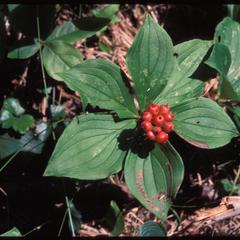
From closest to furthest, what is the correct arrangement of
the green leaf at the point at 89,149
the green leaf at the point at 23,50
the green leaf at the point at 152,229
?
the green leaf at the point at 89,149
the green leaf at the point at 152,229
the green leaf at the point at 23,50

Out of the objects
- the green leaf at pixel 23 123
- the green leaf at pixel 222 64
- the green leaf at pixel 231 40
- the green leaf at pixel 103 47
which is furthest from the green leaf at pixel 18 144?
the green leaf at pixel 231 40

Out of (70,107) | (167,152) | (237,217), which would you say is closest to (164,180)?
(167,152)

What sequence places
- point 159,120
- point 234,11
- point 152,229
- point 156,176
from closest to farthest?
point 159,120 → point 156,176 → point 152,229 → point 234,11

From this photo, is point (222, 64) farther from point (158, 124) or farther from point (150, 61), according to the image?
point (158, 124)

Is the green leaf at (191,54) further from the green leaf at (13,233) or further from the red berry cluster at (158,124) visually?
the green leaf at (13,233)

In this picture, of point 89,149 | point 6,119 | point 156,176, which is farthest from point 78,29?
point 156,176
